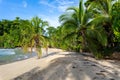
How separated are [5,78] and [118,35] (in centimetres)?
1027

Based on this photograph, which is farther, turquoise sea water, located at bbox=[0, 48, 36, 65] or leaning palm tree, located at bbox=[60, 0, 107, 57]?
turquoise sea water, located at bbox=[0, 48, 36, 65]

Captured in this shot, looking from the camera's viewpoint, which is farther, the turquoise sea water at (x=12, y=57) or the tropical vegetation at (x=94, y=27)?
the turquoise sea water at (x=12, y=57)

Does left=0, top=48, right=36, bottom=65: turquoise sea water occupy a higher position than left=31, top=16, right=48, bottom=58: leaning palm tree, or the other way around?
left=31, top=16, right=48, bottom=58: leaning palm tree

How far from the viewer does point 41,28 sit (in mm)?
25859

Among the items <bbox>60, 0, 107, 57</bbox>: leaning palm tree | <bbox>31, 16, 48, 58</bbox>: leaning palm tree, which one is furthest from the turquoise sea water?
<bbox>60, 0, 107, 57</bbox>: leaning palm tree

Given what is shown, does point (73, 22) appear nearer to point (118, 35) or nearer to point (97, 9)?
point (97, 9)

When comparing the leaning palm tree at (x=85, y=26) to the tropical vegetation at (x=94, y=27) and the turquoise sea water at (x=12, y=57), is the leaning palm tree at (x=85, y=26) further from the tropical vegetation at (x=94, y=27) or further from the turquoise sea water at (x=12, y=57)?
the turquoise sea water at (x=12, y=57)

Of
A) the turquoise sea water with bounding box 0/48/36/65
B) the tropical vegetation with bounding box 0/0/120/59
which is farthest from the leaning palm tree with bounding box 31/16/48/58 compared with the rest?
the turquoise sea water with bounding box 0/48/36/65

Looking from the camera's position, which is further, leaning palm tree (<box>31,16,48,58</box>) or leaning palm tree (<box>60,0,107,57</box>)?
leaning palm tree (<box>31,16,48,58</box>)

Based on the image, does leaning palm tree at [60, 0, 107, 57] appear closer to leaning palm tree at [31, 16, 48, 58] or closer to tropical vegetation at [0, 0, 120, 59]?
tropical vegetation at [0, 0, 120, 59]

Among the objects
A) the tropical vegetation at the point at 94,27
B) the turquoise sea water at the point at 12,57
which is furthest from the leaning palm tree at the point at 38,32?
the turquoise sea water at the point at 12,57

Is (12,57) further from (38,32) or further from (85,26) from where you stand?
(85,26)

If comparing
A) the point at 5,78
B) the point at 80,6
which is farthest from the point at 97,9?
the point at 5,78

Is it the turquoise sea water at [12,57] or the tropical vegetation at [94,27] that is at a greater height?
the tropical vegetation at [94,27]
